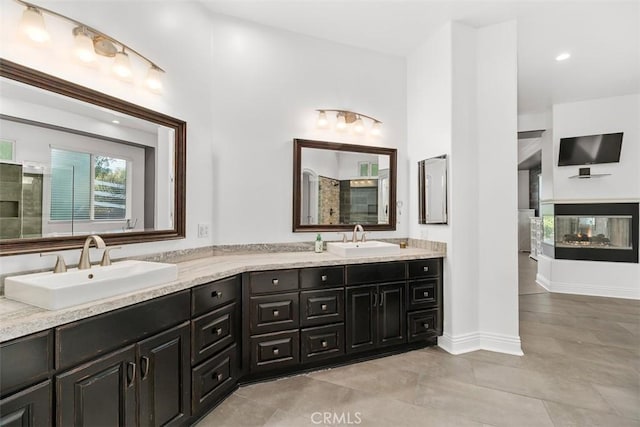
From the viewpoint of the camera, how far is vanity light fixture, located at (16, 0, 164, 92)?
149 centimetres

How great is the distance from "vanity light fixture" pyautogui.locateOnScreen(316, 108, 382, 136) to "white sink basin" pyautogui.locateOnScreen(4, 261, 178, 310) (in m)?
1.98

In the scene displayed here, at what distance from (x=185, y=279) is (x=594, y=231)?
589 centimetres

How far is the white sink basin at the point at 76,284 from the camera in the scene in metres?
1.20

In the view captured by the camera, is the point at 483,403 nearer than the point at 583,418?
No

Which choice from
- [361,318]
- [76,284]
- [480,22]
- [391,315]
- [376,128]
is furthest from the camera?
[376,128]

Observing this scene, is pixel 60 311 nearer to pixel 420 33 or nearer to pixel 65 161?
pixel 65 161

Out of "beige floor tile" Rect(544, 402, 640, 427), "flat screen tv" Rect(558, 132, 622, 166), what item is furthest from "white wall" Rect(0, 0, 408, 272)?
"flat screen tv" Rect(558, 132, 622, 166)

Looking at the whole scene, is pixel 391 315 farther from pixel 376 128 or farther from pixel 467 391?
pixel 376 128

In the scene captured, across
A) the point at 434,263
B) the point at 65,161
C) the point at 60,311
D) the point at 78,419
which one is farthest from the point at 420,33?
the point at 78,419

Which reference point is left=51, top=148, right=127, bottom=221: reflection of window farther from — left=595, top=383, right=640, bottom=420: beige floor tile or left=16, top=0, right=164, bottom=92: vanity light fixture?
left=595, top=383, right=640, bottom=420: beige floor tile

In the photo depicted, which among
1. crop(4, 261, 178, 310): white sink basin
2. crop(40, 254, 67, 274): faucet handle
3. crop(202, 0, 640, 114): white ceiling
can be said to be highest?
crop(202, 0, 640, 114): white ceiling

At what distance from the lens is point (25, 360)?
1.05 meters

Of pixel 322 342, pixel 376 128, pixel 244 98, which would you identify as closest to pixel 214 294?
pixel 322 342

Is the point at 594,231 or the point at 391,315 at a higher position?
the point at 594,231
